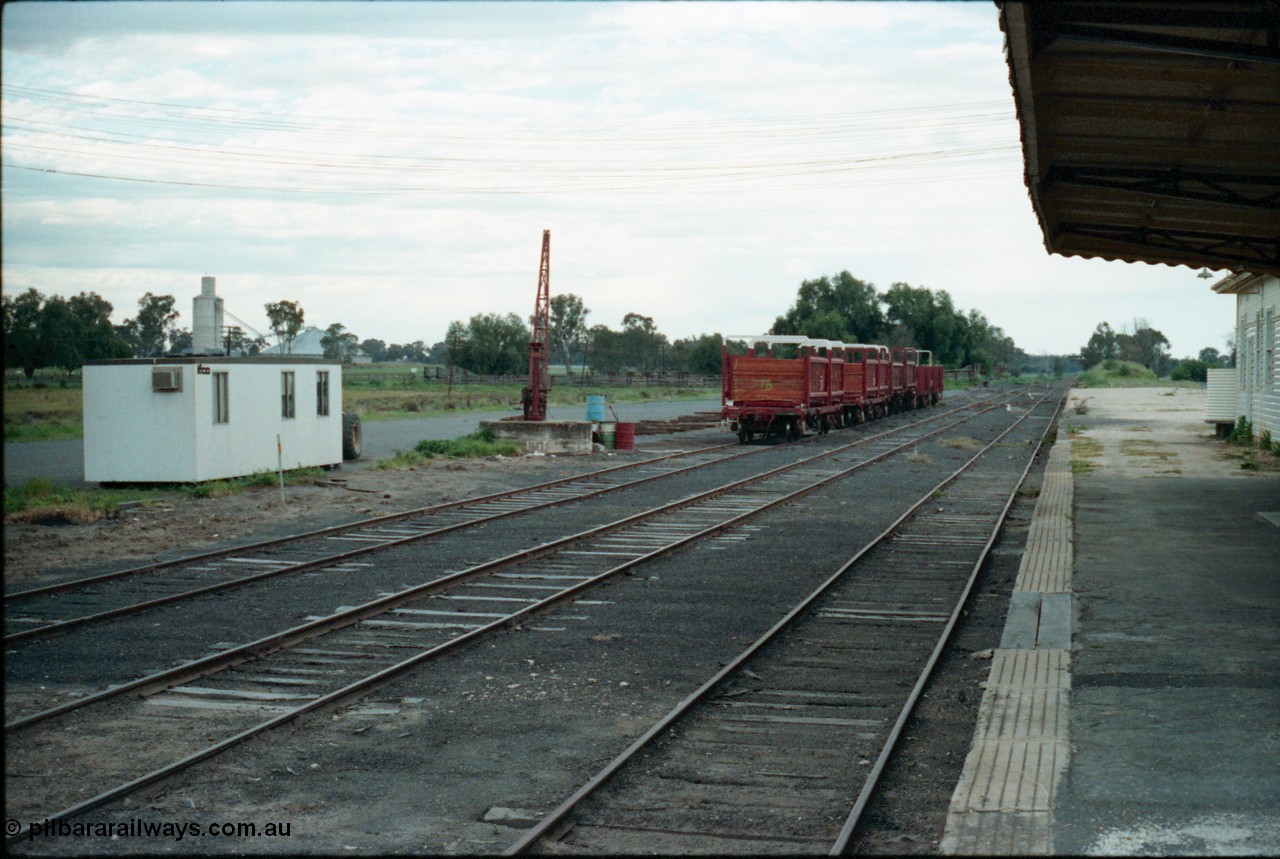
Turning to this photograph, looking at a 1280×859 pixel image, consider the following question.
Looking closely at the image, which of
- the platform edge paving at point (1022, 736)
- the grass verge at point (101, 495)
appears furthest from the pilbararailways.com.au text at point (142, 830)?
the grass verge at point (101, 495)

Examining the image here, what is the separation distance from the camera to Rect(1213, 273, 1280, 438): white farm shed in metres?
27.2

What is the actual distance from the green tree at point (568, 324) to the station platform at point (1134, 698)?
131 meters

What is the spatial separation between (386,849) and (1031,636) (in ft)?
19.1

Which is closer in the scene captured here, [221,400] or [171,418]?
[171,418]

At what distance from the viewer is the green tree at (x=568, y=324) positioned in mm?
146125

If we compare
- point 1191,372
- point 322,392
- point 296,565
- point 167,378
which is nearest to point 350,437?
point 322,392

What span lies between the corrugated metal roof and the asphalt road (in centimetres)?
1271

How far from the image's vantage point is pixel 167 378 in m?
20.6

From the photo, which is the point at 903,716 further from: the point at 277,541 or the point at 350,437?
the point at 350,437

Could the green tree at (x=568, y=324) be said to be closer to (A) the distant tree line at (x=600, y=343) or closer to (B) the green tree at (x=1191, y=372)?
(A) the distant tree line at (x=600, y=343)

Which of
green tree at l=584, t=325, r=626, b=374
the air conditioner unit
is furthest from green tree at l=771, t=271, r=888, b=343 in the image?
the air conditioner unit

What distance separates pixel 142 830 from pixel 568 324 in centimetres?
14214

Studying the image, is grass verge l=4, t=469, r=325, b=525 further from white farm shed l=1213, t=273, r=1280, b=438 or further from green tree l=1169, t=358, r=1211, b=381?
green tree l=1169, t=358, r=1211, b=381

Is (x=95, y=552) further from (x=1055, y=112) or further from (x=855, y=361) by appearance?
(x=855, y=361)
